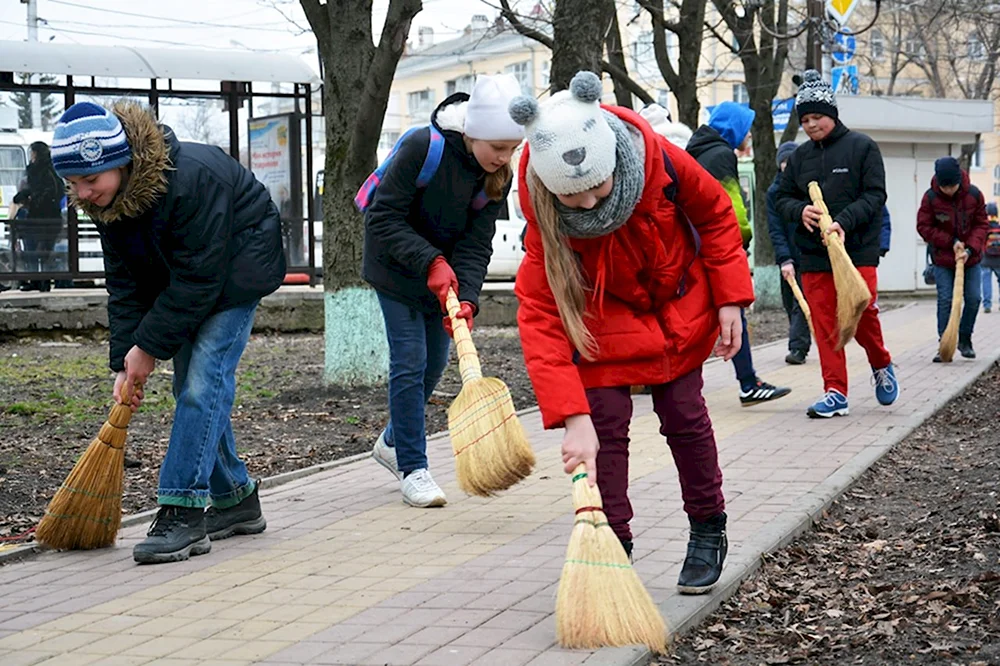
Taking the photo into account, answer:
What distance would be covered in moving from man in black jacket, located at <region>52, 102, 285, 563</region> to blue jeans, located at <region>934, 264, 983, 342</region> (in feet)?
29.1

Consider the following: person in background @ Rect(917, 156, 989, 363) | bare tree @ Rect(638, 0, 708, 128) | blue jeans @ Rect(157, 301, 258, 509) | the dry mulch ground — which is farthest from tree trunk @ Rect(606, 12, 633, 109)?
blue jeans @ Rect(157, 301, 258, 509)

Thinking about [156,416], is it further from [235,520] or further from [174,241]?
[174,241]

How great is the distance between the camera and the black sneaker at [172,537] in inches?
219

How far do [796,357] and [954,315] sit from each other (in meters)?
1.45

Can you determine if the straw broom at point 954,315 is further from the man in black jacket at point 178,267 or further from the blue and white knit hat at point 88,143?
the blue and white knit hat at point 88,143

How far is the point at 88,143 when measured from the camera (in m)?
5.24

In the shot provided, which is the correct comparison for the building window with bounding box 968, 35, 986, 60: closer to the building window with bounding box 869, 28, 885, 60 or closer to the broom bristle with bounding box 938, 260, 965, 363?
the building window with bounding box 869, 28, 885, 60

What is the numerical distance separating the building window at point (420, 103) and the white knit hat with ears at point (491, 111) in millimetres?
73603

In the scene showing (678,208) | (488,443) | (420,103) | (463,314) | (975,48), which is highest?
(420,103)

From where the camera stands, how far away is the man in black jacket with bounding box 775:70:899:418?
8.91m

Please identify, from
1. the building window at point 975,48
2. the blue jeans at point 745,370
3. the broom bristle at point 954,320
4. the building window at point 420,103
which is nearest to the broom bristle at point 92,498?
the blue jeans at point 745,370

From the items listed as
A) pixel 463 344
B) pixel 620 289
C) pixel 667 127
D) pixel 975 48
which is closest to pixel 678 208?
pixel 620 289

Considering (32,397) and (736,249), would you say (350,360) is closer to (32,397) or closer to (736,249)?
(32,397)

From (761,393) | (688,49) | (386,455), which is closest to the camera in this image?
(386,455)
